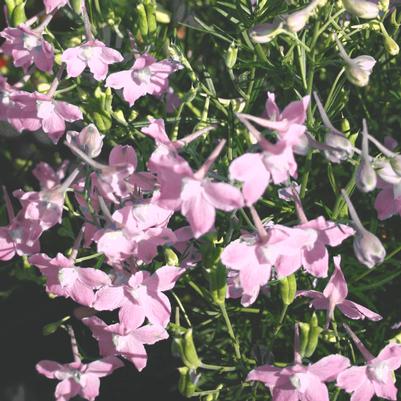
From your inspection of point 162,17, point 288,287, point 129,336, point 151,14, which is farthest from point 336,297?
point 162,17

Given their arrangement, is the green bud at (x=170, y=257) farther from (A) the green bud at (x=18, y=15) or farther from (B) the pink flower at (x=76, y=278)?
(A) the green bud at (x=18, y=15)

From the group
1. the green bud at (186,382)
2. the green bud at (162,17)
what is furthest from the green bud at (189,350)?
the green bud at (162,17)

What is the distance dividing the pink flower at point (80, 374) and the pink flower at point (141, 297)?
12 cm

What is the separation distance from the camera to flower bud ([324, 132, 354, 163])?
2.60 feet

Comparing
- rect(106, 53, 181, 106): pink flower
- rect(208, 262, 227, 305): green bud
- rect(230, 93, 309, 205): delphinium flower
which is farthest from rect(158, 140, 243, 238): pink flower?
rect(106, 53, 181, 106): pink flower

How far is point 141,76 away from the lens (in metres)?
1.05

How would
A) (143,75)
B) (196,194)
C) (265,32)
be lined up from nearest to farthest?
1. (196,194)
2. (265,32)
3. (143,75)

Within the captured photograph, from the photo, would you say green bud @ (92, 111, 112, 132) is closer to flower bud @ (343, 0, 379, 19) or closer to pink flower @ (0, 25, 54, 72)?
pink flower @ (0, 25, 54, 72)

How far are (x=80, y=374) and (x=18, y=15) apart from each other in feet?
1.67

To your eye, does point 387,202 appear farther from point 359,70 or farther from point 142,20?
point 142,20

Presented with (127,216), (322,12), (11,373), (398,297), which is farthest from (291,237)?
(11,373)

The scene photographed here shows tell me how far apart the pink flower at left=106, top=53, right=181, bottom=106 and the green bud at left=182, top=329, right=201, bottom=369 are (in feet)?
1.18

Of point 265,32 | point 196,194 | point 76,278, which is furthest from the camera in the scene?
point 76,278

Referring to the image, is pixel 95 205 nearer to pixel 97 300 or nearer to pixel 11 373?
pixel 97 300
